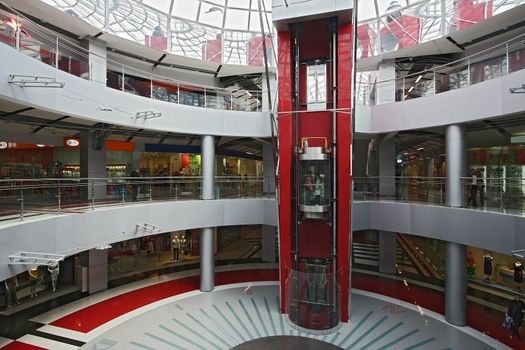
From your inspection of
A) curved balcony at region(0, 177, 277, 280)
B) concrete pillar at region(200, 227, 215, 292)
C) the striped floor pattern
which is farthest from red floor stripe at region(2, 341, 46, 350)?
concrete pillar at region(200, 227, 215, 292)

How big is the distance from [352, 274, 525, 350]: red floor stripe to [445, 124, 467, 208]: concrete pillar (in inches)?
138

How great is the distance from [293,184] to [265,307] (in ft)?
14.0

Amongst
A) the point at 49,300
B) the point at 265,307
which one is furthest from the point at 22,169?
the point at 265,307

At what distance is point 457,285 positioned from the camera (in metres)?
9.47

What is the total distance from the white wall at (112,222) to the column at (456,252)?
19.7ft

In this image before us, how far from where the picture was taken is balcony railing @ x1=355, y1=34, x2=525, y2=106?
316 inches

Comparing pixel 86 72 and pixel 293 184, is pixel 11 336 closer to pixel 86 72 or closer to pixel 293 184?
pixel 86 72

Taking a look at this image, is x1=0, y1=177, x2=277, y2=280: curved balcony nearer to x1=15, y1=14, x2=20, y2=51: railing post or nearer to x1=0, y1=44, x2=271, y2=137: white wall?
x1=0, y1=44, x2=271, y2=137: white wall

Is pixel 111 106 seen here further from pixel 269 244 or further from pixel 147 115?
pixel 269 244

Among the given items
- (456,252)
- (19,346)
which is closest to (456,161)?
(456,252)

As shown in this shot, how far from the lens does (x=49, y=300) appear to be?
435 inches

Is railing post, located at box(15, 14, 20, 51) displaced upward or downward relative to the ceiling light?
downward

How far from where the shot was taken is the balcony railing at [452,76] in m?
8.02

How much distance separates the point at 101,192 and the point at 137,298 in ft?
13.2
